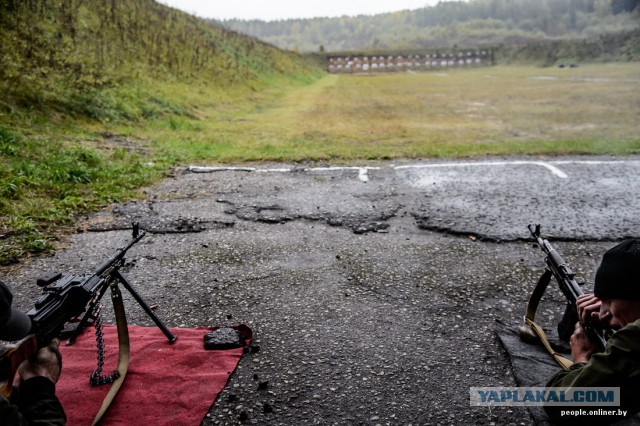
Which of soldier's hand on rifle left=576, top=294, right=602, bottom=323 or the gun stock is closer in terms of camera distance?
the gun stock

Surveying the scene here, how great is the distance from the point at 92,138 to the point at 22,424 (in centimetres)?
807

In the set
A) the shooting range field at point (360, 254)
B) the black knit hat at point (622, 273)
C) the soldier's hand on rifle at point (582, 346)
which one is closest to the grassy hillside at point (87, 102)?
the shooting range field at point (360, 254)

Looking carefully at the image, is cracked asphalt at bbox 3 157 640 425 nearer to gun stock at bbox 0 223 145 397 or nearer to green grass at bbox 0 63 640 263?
green grass at bbox 0 63 640 263

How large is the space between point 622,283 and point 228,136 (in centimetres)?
982

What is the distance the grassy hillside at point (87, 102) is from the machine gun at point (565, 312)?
4.48 m

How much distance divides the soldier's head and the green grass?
4.75 meters


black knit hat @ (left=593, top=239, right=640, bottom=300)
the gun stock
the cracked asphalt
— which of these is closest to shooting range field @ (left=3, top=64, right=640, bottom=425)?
the cracked asphalt

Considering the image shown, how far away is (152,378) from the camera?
2.84 meters

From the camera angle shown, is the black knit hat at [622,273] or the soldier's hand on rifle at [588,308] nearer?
the black knit hat at [622,273]

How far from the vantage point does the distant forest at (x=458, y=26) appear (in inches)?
3113

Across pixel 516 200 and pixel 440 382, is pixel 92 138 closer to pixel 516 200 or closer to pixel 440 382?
pixel 516 200

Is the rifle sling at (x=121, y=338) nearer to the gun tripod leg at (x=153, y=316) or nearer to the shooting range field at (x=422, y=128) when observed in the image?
the gun tripod leg at (x=153, y=316)

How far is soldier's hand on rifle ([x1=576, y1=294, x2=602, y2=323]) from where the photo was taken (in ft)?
7.43

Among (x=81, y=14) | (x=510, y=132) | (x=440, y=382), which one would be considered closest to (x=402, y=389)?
(x=440, y=382)
